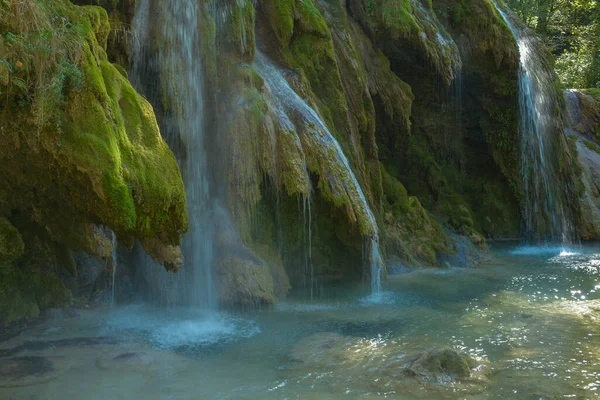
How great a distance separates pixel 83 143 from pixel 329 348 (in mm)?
4042

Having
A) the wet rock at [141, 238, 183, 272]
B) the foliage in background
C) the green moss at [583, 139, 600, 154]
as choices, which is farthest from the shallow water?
the foliage in background

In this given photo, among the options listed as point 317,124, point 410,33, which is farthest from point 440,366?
point 410,33

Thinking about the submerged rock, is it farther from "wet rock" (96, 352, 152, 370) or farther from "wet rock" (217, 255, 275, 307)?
"wet rock" (217, 255, 275, 307)

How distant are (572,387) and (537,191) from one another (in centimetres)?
1309

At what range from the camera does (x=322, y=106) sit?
508 inches

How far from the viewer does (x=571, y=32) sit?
32.7 metres

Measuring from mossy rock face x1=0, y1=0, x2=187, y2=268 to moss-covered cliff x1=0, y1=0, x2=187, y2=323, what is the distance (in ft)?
0.04

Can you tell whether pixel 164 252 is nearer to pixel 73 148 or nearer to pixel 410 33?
pixel 73 148

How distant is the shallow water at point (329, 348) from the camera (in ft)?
20.9

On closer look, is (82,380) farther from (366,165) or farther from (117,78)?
(366,165)

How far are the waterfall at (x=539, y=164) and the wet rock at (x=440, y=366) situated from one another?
12654 mm

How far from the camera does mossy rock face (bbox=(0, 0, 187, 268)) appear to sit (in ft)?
19.3

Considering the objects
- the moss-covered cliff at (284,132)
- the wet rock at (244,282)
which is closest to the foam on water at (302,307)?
the wet rock at (244,282)

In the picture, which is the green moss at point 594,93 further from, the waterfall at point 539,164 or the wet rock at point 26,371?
the wet rock at point 26,371
